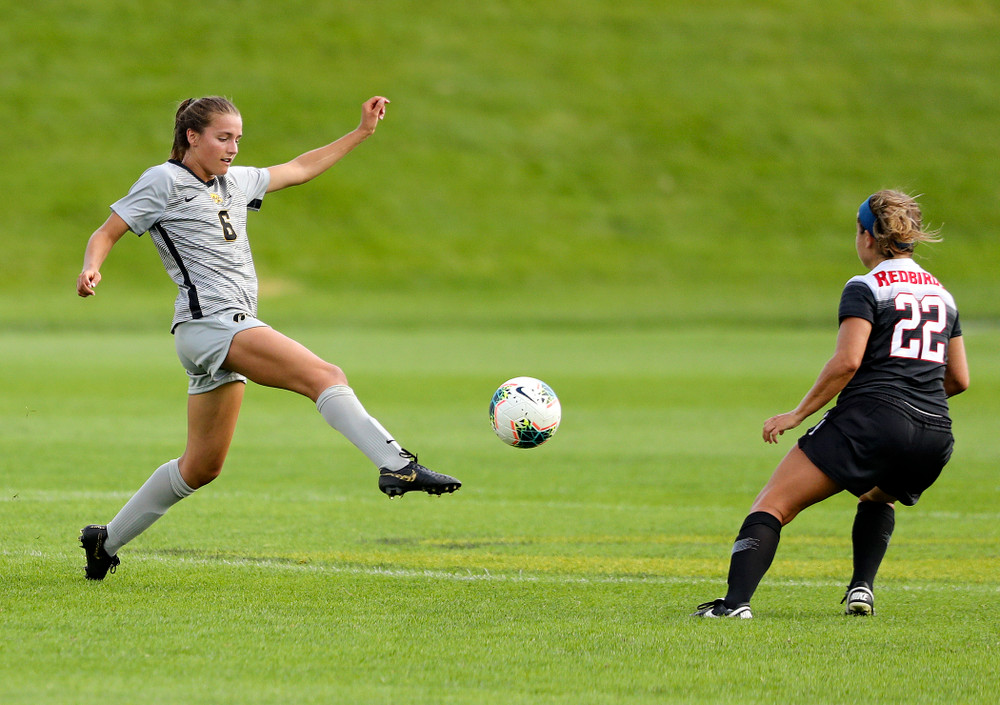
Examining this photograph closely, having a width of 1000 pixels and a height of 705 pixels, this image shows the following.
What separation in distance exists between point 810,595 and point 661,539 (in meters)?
2.01

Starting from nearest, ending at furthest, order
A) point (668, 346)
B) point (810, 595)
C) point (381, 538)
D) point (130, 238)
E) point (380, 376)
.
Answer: point (810, 595)
point (381, 538)
point (380, 376)
point (668, 346)
point (130, 238)

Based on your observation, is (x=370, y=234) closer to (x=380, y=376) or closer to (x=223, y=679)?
(x=380, y=376)

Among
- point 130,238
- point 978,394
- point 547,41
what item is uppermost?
point 547,41

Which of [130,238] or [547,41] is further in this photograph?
[547,41]

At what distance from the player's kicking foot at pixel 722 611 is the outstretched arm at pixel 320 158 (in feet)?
9.56

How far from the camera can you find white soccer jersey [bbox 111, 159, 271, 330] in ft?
21.8

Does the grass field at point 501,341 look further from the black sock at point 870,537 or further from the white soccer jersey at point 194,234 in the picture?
the white soccer jersey at point 194,234

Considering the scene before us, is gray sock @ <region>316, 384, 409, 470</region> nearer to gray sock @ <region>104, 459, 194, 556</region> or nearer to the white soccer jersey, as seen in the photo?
the white soccer jersey

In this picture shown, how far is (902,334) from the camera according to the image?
20.9 feet

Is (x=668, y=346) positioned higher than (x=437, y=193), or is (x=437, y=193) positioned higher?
(x=437, y=193)

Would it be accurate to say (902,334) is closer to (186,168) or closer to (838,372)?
(838,372)

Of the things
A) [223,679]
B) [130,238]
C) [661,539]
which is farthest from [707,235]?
[223,679]

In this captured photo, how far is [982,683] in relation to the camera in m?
5.35

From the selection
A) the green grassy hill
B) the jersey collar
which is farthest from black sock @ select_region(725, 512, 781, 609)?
the green grassy hill
